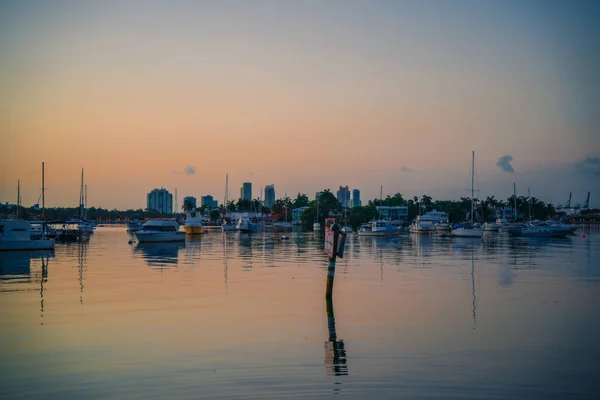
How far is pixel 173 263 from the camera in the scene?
1767 inches

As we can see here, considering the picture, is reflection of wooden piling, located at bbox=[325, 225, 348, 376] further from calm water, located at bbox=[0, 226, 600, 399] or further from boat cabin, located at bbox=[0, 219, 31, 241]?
boat cabin, located at bbox=[0, 219, 31, 241]

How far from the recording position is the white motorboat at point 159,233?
76.1 metres

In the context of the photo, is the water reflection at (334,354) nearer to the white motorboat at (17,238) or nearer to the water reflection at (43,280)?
the water reflection at (43,280)

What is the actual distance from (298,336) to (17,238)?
1718 inches

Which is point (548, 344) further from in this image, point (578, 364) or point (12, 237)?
point (12, 237)

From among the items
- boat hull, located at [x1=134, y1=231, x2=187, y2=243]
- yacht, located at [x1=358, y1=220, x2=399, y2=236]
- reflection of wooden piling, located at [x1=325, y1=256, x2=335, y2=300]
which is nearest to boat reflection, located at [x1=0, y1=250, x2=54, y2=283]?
reflection of wooden piling, located at [x1=325, y1=256, x2=335, y2=300]

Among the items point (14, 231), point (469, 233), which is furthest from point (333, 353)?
point (469, 233)

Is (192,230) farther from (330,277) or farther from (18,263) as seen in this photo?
(330,277)

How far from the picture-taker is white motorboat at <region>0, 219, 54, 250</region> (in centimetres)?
5309

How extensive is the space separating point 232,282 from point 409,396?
67.8 feet

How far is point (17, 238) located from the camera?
54.4 m

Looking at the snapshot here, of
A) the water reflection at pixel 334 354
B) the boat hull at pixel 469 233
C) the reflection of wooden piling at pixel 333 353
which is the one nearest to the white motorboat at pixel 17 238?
the reflection of wooden piling at pixel 333 353

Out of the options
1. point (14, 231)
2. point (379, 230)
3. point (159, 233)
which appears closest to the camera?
point (14, 231)

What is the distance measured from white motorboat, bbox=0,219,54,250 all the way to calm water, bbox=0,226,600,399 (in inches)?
837
